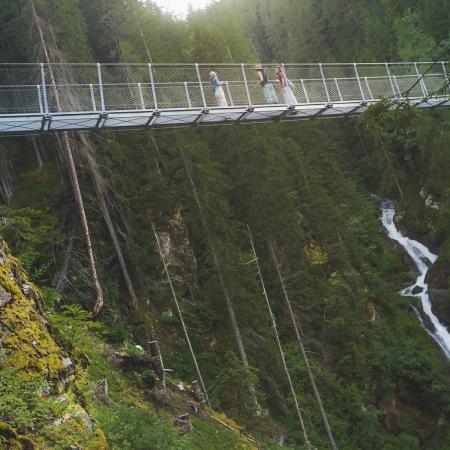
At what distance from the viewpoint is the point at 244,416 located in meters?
14.0

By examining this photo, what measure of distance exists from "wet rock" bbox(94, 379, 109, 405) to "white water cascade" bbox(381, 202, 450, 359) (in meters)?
17.6

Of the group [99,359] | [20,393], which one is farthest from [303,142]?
[20,393]

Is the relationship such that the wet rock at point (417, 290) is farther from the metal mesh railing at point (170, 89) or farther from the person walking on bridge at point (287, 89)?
the person walking on bridge at point (287, 89)

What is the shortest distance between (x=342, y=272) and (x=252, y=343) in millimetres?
7330

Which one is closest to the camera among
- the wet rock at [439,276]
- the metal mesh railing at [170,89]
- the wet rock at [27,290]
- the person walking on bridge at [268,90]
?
the wet rock at [27,290]

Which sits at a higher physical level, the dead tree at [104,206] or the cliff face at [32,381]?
the dead tree at [104,206]

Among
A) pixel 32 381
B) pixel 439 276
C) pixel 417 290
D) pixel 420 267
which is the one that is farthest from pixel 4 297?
pixel 420 267

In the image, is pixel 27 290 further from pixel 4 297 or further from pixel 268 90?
pixel 268 90

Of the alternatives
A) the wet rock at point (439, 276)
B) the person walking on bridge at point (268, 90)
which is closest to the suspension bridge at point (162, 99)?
the person walking on bridge at point (268, 90)

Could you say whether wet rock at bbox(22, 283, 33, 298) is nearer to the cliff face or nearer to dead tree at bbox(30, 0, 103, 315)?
the cliff face

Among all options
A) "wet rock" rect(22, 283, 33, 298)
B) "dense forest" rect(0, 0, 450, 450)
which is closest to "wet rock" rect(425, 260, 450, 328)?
"dense forest" rect(0, 0, 450, 450)

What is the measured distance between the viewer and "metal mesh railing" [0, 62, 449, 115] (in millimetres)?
10875

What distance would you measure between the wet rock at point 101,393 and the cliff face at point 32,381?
246 centimetres

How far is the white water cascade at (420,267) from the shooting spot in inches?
857
